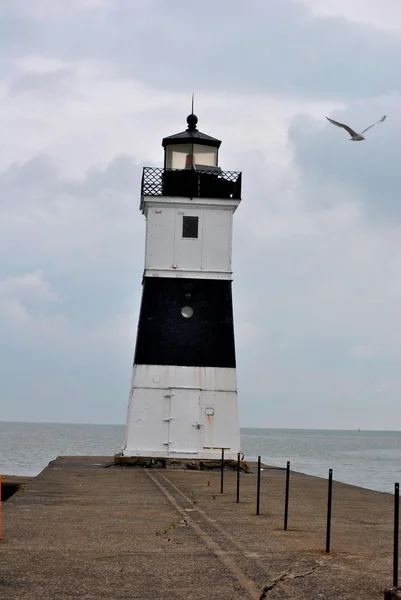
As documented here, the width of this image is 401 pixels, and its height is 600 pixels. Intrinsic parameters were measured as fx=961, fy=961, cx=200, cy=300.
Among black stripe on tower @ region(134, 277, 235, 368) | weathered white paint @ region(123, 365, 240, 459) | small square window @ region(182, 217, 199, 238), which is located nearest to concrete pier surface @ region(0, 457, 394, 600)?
weathered white paint @ region(123, 365, 240, 459)

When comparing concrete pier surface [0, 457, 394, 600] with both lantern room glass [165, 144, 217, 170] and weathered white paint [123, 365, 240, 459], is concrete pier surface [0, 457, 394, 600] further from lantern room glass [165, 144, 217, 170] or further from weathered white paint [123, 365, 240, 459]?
lantern room glass [165, 144, 217, 170]

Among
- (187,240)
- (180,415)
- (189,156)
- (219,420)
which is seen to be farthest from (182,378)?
(189,156)

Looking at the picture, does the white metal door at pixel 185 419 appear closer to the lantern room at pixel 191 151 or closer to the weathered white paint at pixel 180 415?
the weathered white paint at pixel 180 415

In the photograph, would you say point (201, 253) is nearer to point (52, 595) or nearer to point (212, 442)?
point (212, 442)

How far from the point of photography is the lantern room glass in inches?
1132

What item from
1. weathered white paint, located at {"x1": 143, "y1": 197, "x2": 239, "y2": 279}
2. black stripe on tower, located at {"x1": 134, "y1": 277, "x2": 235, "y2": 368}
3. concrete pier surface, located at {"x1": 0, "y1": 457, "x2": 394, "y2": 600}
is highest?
weathered white paint, located at {"x1": 143, "y1": 197, "x2": 239, "y2": 279}

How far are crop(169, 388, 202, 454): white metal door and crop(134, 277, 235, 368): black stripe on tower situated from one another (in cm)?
98

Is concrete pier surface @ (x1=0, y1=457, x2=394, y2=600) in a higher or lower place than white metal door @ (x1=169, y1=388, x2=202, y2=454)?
lower

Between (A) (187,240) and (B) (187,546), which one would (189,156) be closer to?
(A) (187,240)

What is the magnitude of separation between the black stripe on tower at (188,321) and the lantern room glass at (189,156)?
363cm

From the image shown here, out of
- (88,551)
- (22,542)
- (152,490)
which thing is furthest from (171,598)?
(152,490)

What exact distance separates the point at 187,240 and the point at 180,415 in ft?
16.5

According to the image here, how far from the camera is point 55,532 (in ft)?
39.0

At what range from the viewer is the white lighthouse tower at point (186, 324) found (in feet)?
89.0
